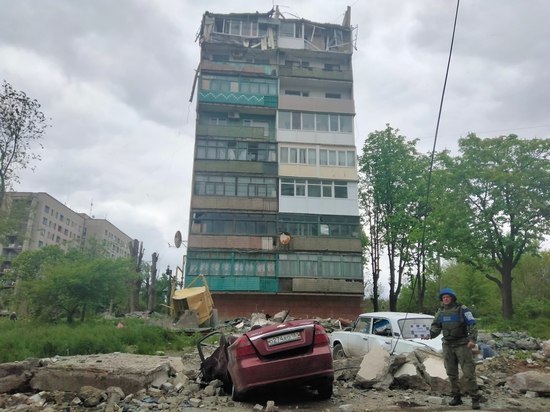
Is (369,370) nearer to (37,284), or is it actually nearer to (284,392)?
(284,392)

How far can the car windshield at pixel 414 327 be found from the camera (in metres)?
8.44

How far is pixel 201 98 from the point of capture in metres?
32.9

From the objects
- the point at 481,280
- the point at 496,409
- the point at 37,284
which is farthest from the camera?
the point at 481,280

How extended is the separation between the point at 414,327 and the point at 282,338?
3.68m

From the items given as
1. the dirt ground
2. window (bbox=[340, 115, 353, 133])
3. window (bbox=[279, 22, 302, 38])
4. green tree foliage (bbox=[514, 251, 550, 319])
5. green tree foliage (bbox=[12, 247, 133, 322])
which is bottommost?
the dirt ground

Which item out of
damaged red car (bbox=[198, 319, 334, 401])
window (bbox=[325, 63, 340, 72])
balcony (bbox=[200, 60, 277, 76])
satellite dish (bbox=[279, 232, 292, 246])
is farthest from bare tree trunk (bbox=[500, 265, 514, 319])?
balcony (bbox=[200, 60, 277, 76])

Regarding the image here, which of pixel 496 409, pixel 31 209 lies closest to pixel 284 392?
pixel 496 409

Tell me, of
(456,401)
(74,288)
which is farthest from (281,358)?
(74,288)

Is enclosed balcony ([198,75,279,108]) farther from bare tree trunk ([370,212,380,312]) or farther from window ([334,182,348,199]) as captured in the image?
bare tree trunk ([370,212,380,312])

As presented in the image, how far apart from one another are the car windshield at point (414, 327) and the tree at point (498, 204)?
17632 mm

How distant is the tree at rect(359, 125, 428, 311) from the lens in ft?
105

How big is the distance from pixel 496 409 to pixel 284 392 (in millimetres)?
2964

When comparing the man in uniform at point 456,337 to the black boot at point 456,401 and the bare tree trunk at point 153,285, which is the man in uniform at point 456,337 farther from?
the bare tree trunk at point 153,285

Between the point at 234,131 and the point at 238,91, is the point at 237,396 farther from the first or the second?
the point at 238,91
